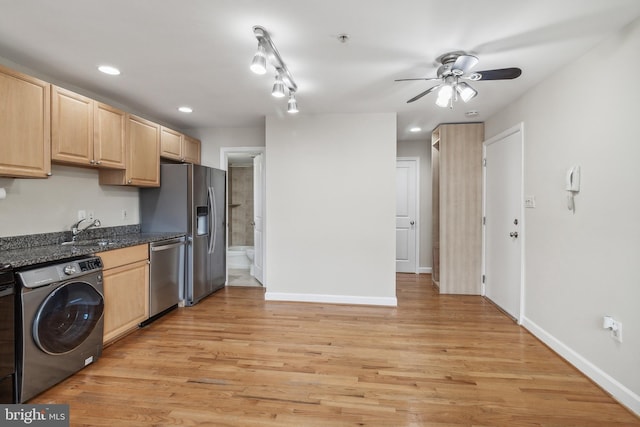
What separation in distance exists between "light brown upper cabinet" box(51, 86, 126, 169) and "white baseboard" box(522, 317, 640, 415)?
4.45 meters

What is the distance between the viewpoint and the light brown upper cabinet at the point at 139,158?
3320 mm

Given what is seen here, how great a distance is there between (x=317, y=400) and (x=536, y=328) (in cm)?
233

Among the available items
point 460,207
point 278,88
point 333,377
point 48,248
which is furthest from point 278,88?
point 460,207

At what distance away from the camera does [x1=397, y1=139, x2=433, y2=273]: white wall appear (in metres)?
5.71

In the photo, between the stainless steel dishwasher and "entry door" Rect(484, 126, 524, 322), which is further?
"entry door" Rect(484, 126, 524, 322)

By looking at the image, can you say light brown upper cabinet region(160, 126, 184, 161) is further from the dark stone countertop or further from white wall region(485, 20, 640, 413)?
white wall region(485, 20, 640, 413)

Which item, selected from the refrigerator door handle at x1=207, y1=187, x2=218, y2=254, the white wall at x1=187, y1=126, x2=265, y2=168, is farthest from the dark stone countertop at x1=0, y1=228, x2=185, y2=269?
the white wall at x1=187, y1=126, x2=265, y2=168

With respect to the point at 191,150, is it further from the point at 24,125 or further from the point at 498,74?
the point at 498,74

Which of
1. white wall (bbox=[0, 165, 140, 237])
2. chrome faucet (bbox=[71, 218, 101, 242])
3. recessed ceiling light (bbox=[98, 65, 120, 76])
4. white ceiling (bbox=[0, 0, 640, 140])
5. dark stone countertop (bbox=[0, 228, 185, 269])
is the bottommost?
dark stone countertop (bbox=[0, 228, 185, 269])

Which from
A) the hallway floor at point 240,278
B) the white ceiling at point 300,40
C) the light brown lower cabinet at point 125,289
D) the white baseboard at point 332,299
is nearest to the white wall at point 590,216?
the white ceiling at point 300,40

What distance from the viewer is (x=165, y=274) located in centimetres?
349

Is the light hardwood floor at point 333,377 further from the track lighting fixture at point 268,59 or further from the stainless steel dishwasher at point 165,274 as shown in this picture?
the track lighting fixture at point 268,59

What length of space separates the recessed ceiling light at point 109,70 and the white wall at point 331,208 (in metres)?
1.72

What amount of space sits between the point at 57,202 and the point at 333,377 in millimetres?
2933
